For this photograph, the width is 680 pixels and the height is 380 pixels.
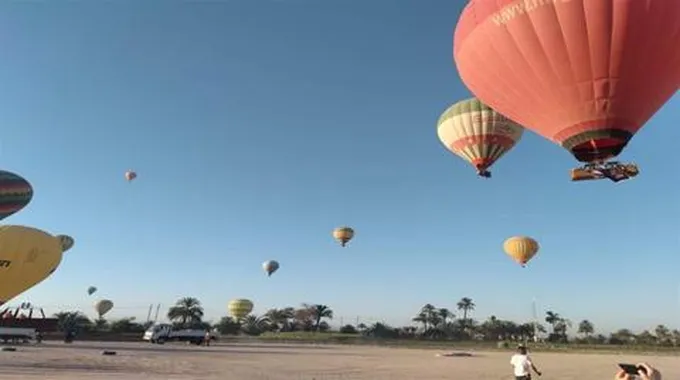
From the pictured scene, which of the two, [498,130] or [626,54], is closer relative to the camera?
[626,54]

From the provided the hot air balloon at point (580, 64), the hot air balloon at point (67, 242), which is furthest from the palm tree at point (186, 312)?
the hot air balloon at point (580, 64)

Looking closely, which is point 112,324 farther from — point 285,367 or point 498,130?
point 498,130

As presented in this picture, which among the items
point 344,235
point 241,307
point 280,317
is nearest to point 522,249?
point 344,235

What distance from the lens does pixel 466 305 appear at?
160 meters

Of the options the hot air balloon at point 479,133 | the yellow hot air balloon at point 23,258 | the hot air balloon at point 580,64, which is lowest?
the yellow hot air balloon at point 23,258

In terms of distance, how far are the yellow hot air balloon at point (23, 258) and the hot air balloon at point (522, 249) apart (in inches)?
Answer: 1364

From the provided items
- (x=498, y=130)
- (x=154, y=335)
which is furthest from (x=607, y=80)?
(x=154, y=335)

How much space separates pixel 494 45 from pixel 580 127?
11.9ft

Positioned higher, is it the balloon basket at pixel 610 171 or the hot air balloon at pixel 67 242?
the hot air balloon at pixel 67 242

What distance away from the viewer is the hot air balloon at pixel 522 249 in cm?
5097

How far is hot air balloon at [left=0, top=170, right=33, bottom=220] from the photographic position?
142 feet

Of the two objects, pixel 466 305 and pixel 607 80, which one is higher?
pixel 466 305

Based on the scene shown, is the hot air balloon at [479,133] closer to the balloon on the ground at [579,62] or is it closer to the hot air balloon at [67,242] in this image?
the balloon on the ground at [579,62]

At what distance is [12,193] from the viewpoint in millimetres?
44062
